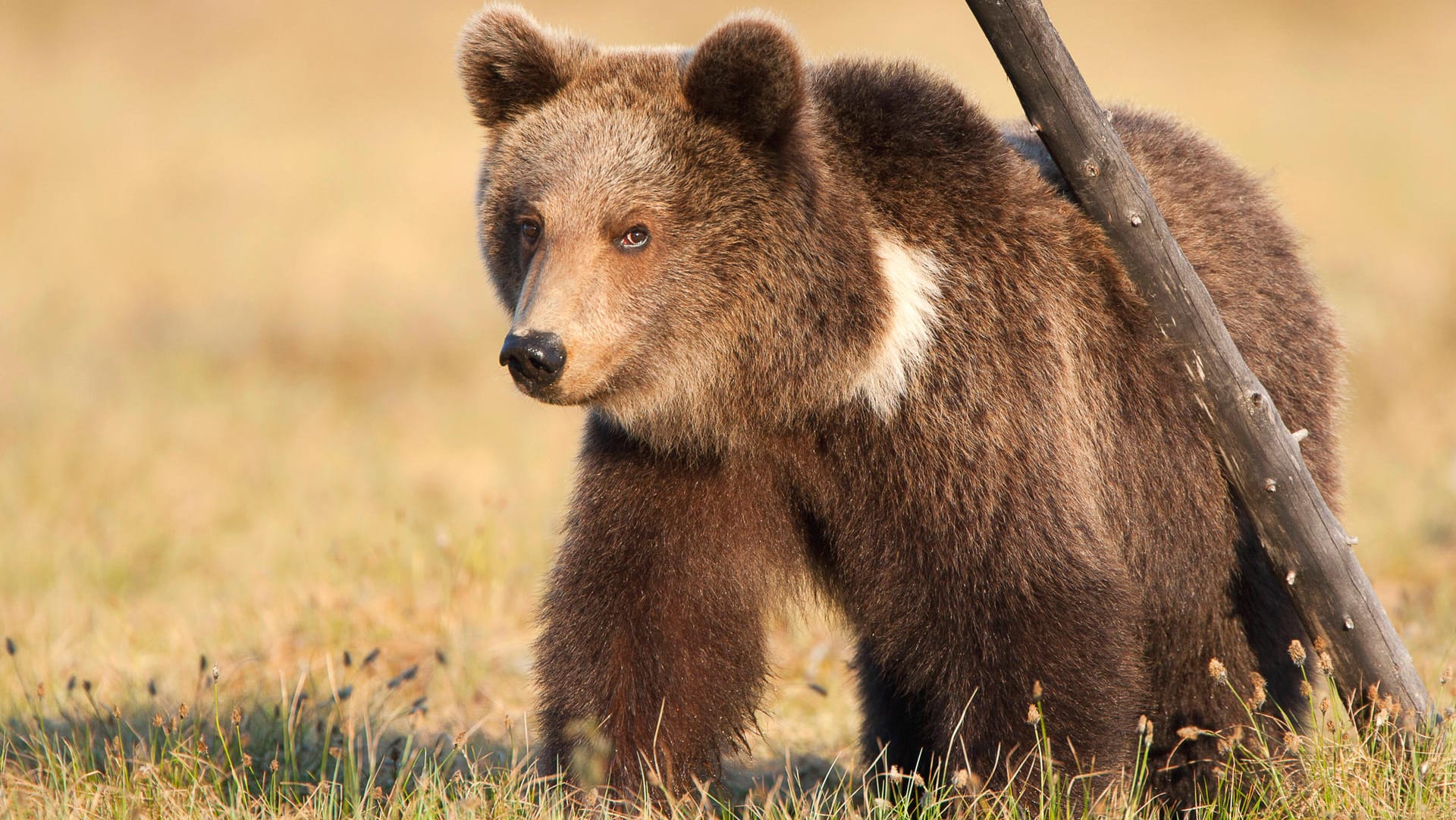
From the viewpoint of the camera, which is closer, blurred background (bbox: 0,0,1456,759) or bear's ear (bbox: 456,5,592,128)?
bear's ear (bbox: 456,5,592,128)

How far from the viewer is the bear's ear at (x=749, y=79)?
372cm

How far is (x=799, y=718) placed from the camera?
6.41 meters

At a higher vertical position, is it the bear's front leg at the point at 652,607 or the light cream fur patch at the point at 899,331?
the light cream fur patch at the point at 899,331

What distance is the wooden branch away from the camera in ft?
12.9

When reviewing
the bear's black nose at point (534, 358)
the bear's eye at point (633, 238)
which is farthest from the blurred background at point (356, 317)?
the bear's black nose at point (534, 358)

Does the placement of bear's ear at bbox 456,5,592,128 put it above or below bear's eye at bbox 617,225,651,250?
above

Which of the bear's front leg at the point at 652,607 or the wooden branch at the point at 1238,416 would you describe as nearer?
the wooden branch at the point at 1238,416

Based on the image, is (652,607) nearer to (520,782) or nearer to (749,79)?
(520,782)

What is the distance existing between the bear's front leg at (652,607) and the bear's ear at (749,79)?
978mm

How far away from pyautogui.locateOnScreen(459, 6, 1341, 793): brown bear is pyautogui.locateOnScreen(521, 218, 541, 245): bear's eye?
0.02m

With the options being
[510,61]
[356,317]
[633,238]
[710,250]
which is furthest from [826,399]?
[356,317]

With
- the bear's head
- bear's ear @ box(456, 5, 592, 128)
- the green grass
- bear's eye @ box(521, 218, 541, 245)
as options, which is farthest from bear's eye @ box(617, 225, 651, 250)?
the green grass

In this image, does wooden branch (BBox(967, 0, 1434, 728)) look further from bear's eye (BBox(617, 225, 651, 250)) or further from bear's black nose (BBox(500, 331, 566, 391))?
bear's black nose (BBox(500, 331, 566, 391))

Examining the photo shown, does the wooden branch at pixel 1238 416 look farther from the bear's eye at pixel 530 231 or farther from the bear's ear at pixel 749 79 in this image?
the bear's eye at pixel 530 231
